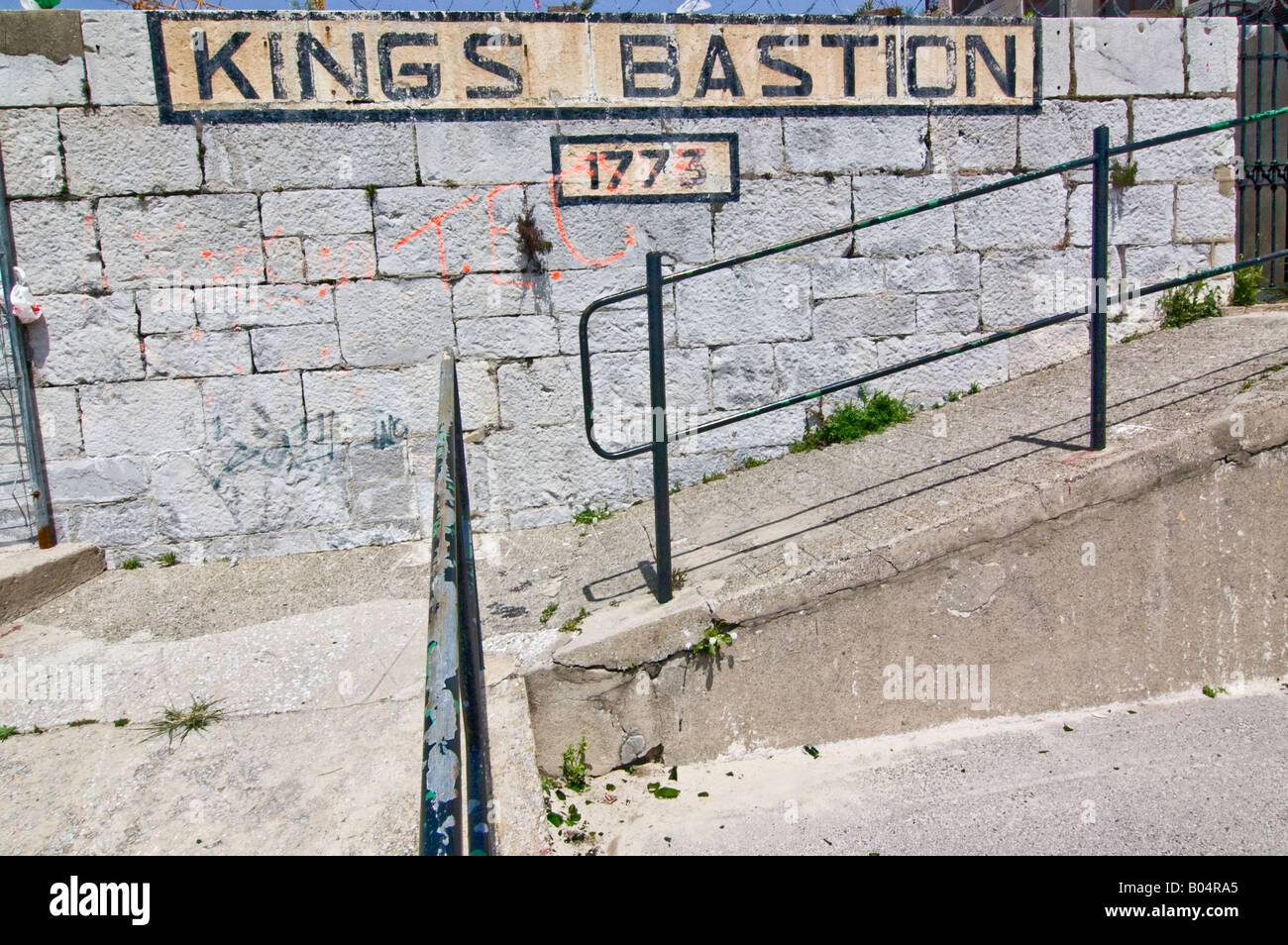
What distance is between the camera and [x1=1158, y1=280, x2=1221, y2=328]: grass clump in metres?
5.09

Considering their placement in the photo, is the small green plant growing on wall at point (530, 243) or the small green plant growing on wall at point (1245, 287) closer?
the small green plant growing on wall at point (530, 243)

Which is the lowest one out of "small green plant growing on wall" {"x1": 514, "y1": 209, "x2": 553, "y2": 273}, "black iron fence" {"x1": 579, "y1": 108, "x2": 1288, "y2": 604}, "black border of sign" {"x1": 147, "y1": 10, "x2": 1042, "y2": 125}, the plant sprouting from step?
the plant sprouting from step

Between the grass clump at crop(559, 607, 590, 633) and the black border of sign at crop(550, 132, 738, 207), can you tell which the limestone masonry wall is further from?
the grass clump at crop(559, 607, 590, 633)

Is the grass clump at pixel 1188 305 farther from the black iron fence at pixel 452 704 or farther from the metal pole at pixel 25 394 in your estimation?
the metal pole at pixel 25 394

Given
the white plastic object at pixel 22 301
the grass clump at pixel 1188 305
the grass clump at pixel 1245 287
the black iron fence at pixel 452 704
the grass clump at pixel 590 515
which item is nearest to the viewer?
the black iron fence at pixel 452 704

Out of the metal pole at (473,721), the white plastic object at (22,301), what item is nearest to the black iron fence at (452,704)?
the metal pole at (473,721)

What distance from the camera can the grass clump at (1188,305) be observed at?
201 inches

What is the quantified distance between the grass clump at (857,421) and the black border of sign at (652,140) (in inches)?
55.3

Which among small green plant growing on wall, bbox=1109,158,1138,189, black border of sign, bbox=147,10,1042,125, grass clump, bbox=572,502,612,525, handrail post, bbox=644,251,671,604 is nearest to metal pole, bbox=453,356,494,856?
handrail post, bbox=644,251,671,604

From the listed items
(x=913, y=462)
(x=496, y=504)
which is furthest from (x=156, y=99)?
(x=913, y=462)

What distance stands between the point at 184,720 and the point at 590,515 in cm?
245

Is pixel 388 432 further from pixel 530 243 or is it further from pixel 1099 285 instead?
pixel 1099 285

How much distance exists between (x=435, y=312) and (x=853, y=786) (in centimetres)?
321

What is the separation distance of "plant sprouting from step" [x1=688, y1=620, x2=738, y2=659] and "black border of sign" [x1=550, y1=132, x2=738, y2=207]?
108 inches
